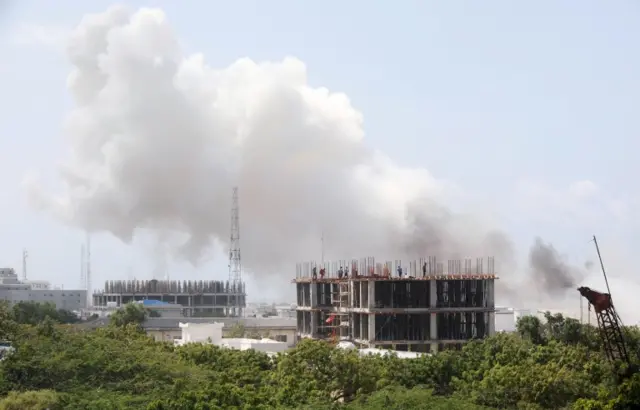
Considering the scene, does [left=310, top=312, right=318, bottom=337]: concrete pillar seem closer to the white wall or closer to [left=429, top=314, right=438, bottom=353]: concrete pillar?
the white wall

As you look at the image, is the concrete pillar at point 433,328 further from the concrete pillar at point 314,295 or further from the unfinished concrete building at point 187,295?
the unfinished concrete building at point 187,295

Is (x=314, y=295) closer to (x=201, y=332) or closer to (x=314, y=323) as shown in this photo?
(x=314, y=323)

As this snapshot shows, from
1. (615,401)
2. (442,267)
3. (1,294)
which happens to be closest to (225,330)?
(442,267)

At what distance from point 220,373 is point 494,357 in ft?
47.4

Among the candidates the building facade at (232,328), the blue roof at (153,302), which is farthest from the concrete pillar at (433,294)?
the blue roof at (153,302)

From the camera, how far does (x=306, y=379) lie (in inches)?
2114

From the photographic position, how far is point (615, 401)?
4306 cm

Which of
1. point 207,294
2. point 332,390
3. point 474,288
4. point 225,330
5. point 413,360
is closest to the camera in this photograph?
point 332,390

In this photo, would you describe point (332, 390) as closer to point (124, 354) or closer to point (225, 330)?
point (124, 354)

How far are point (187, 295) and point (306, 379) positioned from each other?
132 m

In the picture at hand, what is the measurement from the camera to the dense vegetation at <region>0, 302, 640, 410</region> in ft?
153

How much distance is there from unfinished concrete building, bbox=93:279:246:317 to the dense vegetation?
11455cm

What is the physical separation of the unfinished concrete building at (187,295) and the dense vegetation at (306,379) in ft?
376

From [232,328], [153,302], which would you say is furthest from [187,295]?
[232,328]
